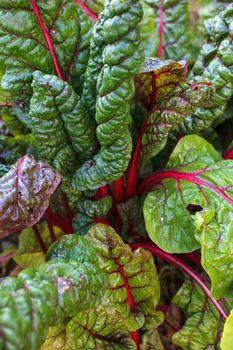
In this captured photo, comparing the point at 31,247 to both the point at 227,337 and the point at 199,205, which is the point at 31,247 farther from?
the point at 227,337

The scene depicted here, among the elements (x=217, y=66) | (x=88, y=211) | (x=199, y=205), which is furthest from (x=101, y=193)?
(x=217, y=66)

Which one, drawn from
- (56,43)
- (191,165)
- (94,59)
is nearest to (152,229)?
(191,165)

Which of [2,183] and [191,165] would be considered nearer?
[2,183]

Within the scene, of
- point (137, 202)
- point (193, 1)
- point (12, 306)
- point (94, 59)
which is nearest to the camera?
point (12, 306)

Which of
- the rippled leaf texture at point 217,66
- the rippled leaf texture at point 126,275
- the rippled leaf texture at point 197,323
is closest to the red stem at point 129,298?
the rippled leaf texture at point 126,275

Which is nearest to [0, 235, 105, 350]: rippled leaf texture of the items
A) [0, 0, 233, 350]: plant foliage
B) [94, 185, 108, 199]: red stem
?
[0, 0, 233, 350]: plant foliage

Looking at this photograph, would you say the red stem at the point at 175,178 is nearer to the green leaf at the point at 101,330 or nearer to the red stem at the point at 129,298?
the red stem at the point at 129,298

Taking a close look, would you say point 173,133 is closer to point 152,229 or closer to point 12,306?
point 152,229
